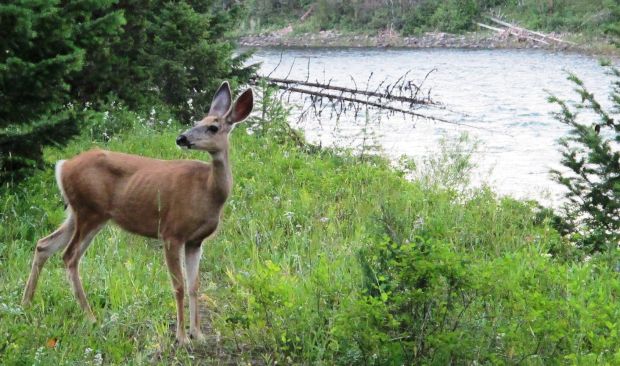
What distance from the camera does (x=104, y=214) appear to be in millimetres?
5621

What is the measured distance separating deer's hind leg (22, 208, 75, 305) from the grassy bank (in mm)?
124

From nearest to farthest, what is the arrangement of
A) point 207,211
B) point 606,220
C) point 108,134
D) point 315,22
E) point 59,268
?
1. point 207,211
2. point 59,268
3. point 606,220
4. point 108,134
5. point 315,22

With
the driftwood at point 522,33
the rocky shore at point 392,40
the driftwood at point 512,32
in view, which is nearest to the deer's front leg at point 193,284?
the rocky shore at point 392,40

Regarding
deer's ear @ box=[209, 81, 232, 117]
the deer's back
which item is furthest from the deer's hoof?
deer's ear @ box=[209, 81, 232, 117]

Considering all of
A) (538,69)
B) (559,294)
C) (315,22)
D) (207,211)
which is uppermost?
(207,211)

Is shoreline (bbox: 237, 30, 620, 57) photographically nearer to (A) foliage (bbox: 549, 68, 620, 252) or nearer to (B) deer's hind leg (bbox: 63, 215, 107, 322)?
(A) foliage (bbox: 549, 68, 620, 252)

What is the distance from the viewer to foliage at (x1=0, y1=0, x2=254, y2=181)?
7.08 metres

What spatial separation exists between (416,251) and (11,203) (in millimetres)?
4290

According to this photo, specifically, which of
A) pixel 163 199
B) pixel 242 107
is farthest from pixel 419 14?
pixel 163 199

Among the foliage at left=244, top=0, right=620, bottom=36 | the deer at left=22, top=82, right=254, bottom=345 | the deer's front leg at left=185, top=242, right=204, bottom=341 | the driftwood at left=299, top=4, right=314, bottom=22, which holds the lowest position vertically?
the driftwood at left=299, top=4, right=314, bottom=22

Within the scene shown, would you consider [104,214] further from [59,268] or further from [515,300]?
[515,300]

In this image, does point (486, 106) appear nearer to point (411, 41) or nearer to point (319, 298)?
point (319, 298)

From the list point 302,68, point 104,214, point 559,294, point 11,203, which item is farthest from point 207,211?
point 302,68

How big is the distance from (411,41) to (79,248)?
4841cm
